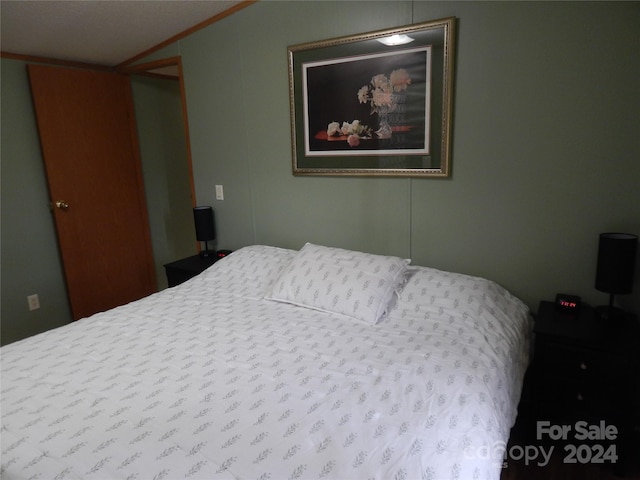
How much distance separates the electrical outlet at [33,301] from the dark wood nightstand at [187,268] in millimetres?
1078

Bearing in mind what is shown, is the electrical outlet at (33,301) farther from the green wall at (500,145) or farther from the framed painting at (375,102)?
the framed painting at (375,102)

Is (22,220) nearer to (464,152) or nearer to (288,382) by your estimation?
(288,382)

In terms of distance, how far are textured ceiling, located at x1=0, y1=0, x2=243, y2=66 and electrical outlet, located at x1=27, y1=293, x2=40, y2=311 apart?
178cm

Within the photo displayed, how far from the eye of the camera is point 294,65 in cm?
251

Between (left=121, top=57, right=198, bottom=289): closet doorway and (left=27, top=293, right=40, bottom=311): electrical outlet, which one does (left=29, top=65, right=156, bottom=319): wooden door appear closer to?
(left=121, top=57, right=198, bottom=289): closet doorway

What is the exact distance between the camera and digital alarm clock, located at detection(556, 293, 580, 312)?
187 cm

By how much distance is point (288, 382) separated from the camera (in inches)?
55.4

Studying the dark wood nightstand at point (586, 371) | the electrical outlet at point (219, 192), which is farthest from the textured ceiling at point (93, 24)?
the dark wood nightstand at point (586, 371)

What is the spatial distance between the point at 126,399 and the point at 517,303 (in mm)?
1760

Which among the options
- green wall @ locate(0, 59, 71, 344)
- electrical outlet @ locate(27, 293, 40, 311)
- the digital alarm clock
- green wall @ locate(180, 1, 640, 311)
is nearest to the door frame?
green wall @ locate(180, 1, 640, 311)

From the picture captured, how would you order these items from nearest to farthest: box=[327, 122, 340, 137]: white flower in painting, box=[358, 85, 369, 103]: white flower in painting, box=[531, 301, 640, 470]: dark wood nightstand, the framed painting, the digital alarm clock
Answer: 1. box=[531, 301, 640, 470]: dark wood nightstand
2. the digital alarm clock
3. the framed painting
4. box=[358, 85, 369, 103]: white flower in painting
5. box=[327, 122, 340, 137]: white flower in painting

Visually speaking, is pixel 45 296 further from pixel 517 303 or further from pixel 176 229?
pixel 517 303

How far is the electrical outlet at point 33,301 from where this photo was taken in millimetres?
3062

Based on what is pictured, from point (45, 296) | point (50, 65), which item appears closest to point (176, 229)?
point (45, 296)
